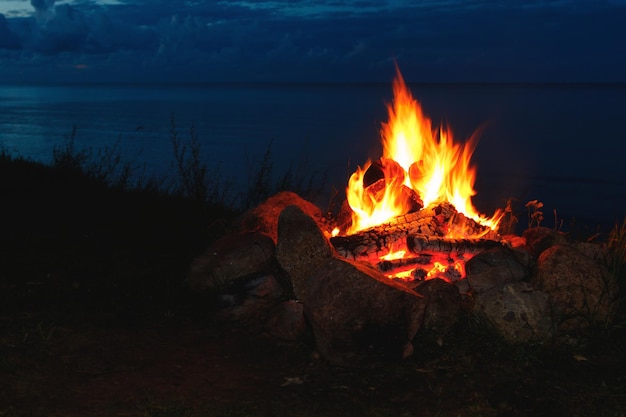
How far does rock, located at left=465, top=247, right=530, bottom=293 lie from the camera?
5.67 m

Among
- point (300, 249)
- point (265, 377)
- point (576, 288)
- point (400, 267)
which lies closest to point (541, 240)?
point (576, 288)

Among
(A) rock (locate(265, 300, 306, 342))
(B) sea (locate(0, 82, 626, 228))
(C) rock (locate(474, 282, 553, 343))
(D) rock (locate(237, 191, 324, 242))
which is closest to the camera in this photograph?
(C) rock (locate(474, 282, 553, 343))

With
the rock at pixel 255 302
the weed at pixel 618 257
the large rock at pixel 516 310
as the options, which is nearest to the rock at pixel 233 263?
the rock at pixel 255 302

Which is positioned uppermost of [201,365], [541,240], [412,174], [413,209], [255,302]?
[412,174]

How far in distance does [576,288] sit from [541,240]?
1.27 metres

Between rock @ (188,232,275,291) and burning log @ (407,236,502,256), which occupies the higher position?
burning log @ (407,236,502,256)

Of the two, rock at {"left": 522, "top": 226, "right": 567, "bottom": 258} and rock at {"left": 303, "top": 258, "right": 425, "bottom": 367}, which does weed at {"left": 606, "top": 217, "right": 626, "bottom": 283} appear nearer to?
rock at {"left": 522, "top": 226, "right": 567, "bottom": 258}

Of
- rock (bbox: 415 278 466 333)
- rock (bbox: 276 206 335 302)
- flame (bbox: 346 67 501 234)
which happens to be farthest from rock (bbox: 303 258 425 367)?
flame (bbox: 346 67 501 234)

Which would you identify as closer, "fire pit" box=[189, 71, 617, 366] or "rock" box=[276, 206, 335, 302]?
"fire pit" box=[189, 71, 617, 366]

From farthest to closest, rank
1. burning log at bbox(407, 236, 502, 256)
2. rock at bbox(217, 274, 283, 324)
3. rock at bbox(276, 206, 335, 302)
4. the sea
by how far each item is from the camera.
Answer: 1. the sea
2. burning log at bbox(407, 236, 502, 256)
3. rock at bbox(276, 206, 335, 302)
4. rock at bbox(217, 274, 283, 324)

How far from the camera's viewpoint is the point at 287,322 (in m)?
5.46

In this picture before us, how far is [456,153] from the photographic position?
7.32m

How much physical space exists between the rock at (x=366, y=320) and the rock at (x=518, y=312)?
59 centimetres

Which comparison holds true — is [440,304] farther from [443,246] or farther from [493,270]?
[443,246]
